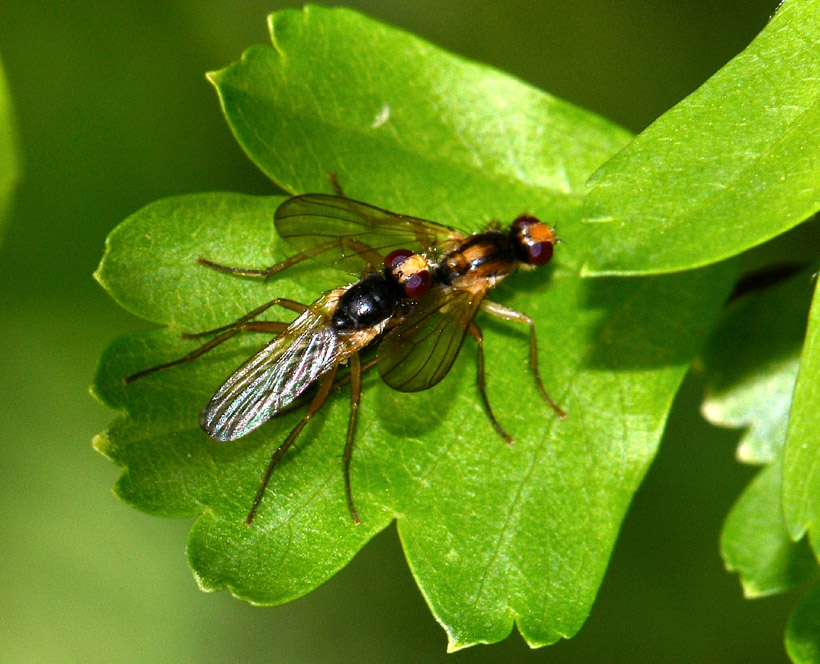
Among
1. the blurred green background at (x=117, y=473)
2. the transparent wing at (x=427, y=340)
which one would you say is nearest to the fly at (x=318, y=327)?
the transparent wing at (x=427, y=340)

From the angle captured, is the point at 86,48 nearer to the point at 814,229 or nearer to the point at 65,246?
the point at 65,246

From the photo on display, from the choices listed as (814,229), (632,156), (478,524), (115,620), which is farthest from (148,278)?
(814,229)

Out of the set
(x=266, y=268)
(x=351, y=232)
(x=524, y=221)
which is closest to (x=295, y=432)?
(x=266, y=268)

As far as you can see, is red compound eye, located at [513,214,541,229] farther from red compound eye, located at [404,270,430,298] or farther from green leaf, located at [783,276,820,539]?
green leaf, located at [783,276,820,539]

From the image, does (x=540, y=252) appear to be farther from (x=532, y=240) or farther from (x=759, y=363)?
(x=759, y=363)

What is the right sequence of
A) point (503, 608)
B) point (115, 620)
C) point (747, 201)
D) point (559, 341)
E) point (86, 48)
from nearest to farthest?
point (747, 201) → point (503, 608) → point (559, 341) → point (115, 620) → point (86, 48)

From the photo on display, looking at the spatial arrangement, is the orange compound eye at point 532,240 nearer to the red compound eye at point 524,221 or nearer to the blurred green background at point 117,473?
the red compound eye at point 524,221
